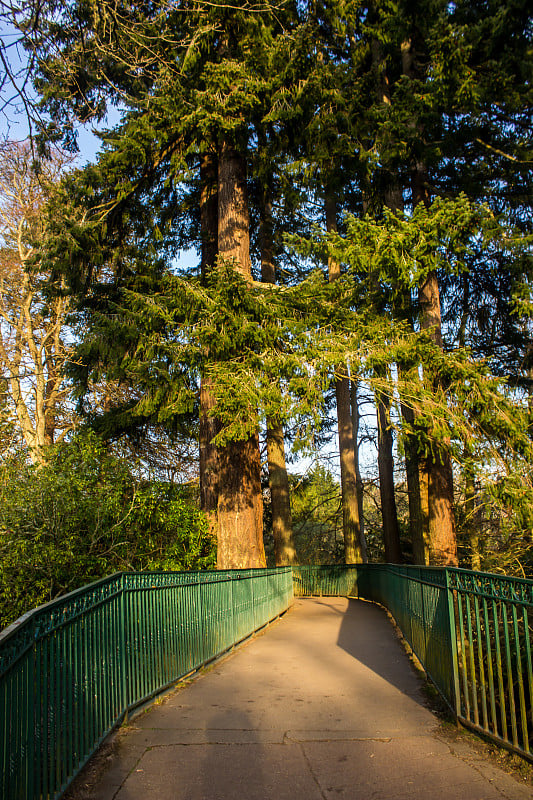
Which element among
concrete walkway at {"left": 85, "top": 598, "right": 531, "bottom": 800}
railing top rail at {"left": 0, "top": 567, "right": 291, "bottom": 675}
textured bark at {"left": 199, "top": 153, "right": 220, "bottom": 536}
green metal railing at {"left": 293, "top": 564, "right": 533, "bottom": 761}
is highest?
textured bark at {"left": 199, "top": 153, "right": 220, "bottom": 536}

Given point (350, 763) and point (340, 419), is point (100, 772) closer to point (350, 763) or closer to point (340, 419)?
point (350, 763)

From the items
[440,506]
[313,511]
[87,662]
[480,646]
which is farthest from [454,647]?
[313,511]

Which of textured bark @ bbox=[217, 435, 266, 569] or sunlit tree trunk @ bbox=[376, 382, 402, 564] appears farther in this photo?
sunlit tree trunk @ bbox=[376, 382, 402, 564]

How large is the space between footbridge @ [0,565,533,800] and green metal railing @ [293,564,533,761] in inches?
0.8

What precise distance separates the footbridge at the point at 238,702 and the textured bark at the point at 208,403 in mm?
6595

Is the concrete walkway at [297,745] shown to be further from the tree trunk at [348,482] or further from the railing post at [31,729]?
the tree trunk at [348,482]

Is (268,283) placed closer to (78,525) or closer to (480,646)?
(78,525)

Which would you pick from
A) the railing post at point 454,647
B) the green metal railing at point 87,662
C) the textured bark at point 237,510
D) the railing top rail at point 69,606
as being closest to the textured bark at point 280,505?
the textured bark at point 237,510

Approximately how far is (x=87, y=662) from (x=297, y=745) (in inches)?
72.3

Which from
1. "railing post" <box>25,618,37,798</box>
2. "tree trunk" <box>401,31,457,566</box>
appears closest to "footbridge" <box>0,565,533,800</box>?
"railing post" <box>25,618,37,798</box>

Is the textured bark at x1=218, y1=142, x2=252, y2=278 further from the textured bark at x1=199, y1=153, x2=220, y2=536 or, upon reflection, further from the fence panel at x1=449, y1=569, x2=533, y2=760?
the fence panel at x1=449, y1=569, x2=533, y2=760

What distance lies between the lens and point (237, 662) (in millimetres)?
8859

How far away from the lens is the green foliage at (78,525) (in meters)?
10.7

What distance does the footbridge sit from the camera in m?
3.74
